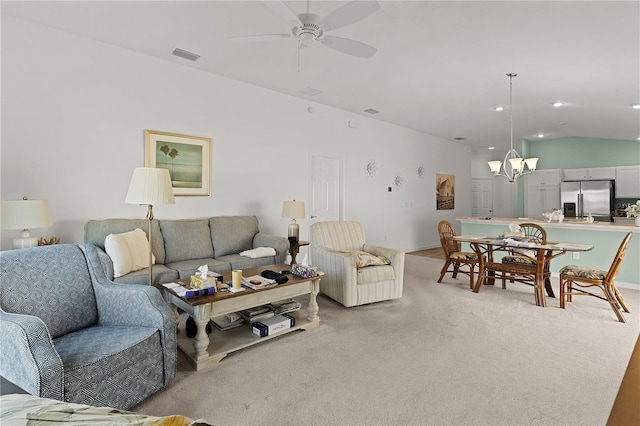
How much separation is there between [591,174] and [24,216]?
388 inches

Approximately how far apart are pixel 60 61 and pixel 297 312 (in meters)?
3.51

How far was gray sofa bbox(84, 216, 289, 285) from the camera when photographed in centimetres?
338

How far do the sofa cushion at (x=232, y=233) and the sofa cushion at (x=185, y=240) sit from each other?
0.31 feet

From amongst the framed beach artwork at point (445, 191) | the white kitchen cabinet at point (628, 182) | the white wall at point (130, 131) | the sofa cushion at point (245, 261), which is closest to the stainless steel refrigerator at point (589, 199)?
the white kitchen cabinet at point (628, 182)

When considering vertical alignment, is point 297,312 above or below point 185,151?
below

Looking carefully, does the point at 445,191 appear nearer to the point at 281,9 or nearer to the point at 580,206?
the point at 580,206

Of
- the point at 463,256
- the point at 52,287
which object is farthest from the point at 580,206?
the point at 52,287

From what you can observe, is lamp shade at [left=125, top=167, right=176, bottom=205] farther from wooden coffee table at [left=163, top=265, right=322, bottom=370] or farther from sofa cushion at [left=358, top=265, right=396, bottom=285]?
sofa cushion at [left=358, top=265, right=396, bottom=285]

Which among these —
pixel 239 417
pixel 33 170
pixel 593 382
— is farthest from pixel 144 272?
pixel 593 382

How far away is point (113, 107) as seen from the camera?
12.4ft

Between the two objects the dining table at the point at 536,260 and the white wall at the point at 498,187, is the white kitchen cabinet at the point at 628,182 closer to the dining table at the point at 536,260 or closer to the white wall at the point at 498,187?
the white wall at the point at 498,187

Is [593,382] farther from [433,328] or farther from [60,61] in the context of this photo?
[60,61]

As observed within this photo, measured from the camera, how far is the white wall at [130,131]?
326cm

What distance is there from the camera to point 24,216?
2.79 m
